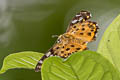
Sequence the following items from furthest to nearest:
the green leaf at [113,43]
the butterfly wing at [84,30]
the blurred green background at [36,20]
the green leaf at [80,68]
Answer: the blurred green background at [36,20] < the butterfly wing at [84,30] < the green leaf at [113,43] < the green leaf at [80,68]

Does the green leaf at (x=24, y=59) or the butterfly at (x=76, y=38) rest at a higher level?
the butterfly at (x=76, y=38)

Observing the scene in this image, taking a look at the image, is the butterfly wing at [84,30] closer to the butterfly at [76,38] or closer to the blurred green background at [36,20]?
the butterfly at [76,38]

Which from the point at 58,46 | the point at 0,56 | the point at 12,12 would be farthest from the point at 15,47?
the point at 58,46

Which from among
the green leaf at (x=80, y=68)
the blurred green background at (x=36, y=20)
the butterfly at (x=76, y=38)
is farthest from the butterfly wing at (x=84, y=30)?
the blurred green background at (x=36, y=20)

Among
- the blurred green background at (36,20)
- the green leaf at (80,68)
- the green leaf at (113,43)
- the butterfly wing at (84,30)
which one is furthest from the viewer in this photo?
the blurred green background at (36,20)

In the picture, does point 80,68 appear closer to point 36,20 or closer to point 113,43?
point 113,43

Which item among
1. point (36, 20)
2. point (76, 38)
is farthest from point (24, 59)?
point (36, 20)

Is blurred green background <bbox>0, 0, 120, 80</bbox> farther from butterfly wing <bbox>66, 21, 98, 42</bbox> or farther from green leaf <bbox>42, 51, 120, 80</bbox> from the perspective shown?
green leaf <bbox>42, 51, 120, 80</bbox>
